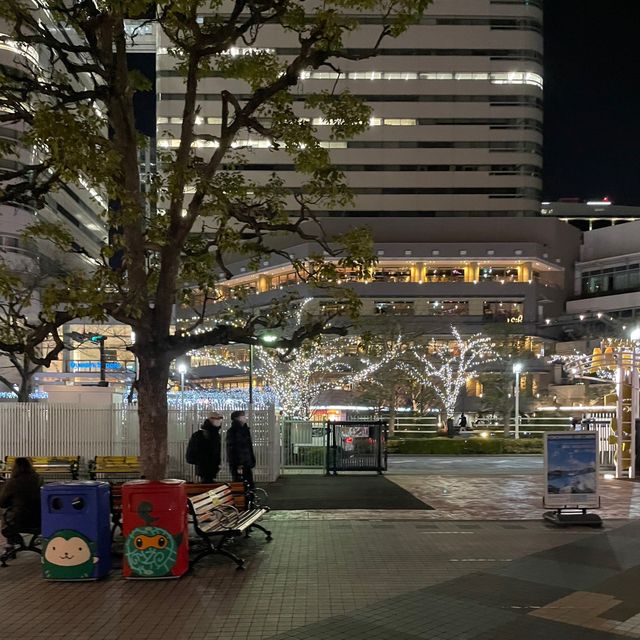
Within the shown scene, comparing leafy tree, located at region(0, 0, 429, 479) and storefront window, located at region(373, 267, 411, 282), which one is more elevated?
storefront window, located at region(373, 267, 411, 282)

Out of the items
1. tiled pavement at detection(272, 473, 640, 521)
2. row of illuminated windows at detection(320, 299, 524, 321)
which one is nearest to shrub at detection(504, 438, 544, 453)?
tiled pavement at detection(272, 473, 640, 521)

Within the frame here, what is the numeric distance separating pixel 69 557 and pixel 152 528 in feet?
3.34

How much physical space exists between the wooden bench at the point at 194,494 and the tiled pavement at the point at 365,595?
23.3 inches

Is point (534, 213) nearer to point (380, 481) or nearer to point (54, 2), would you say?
point (380, 481)

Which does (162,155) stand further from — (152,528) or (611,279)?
(611,279)

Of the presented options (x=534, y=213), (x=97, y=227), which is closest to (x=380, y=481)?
(x=534, y=213)

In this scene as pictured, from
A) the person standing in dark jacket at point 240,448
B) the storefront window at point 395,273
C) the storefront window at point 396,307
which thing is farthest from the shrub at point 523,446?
the storefront window at point 395,273

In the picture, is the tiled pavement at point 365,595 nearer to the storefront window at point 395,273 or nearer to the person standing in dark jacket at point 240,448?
the person standing in dark jacket at point 240,448

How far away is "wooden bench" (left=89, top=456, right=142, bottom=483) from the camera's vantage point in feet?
53.1

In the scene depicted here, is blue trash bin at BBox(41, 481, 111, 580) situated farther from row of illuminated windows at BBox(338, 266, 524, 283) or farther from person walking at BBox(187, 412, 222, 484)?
row of illuminated windows at BBox(338, 266, 524, 283)

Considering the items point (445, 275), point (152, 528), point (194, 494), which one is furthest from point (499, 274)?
point (152, 528)

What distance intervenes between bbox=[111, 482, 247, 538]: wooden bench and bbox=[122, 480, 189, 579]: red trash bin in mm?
1451

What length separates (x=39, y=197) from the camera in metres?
9.73

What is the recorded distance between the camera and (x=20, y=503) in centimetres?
868
